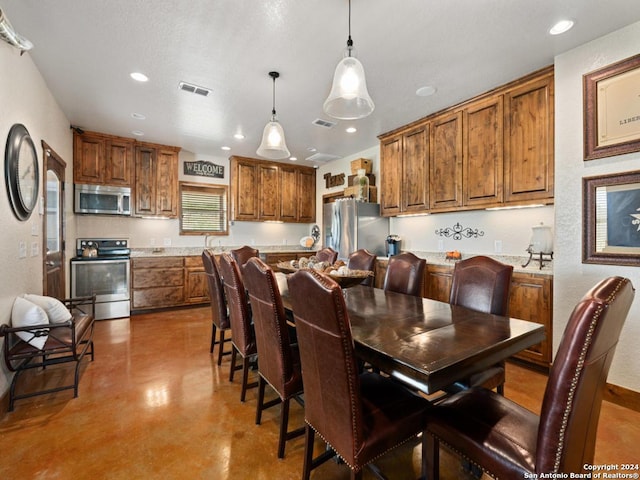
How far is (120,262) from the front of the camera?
4.52 meters

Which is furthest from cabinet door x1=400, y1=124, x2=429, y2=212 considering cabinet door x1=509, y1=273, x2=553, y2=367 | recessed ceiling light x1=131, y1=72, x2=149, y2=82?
recessed ceiling light x1=131, y1=72, x2=149, y2=82

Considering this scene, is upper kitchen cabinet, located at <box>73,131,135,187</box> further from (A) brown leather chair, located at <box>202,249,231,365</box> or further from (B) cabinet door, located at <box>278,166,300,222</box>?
(A) brown leather chair, located at <box>202,249,231,365</box>

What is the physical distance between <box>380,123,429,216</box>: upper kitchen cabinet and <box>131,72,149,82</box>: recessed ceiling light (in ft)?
10.2

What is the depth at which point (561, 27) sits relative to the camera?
7.14 ft

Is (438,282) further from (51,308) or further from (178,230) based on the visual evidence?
(178,230)

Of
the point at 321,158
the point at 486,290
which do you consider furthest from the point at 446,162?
the point at 321,158

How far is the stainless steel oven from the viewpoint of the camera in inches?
167

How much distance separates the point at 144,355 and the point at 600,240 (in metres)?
4.21

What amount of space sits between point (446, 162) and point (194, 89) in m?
2.93

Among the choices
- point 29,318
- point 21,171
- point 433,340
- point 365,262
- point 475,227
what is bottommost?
point 29,318

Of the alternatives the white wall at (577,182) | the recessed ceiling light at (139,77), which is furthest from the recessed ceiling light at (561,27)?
the recessed ceiling light at (139,77)

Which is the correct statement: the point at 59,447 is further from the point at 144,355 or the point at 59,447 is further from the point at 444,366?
the point at 444,366

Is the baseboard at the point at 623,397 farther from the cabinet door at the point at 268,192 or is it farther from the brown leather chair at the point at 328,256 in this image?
the cabinet door at the point at 268,192

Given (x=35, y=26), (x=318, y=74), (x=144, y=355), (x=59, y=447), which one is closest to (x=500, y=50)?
(x=318, y=74)
